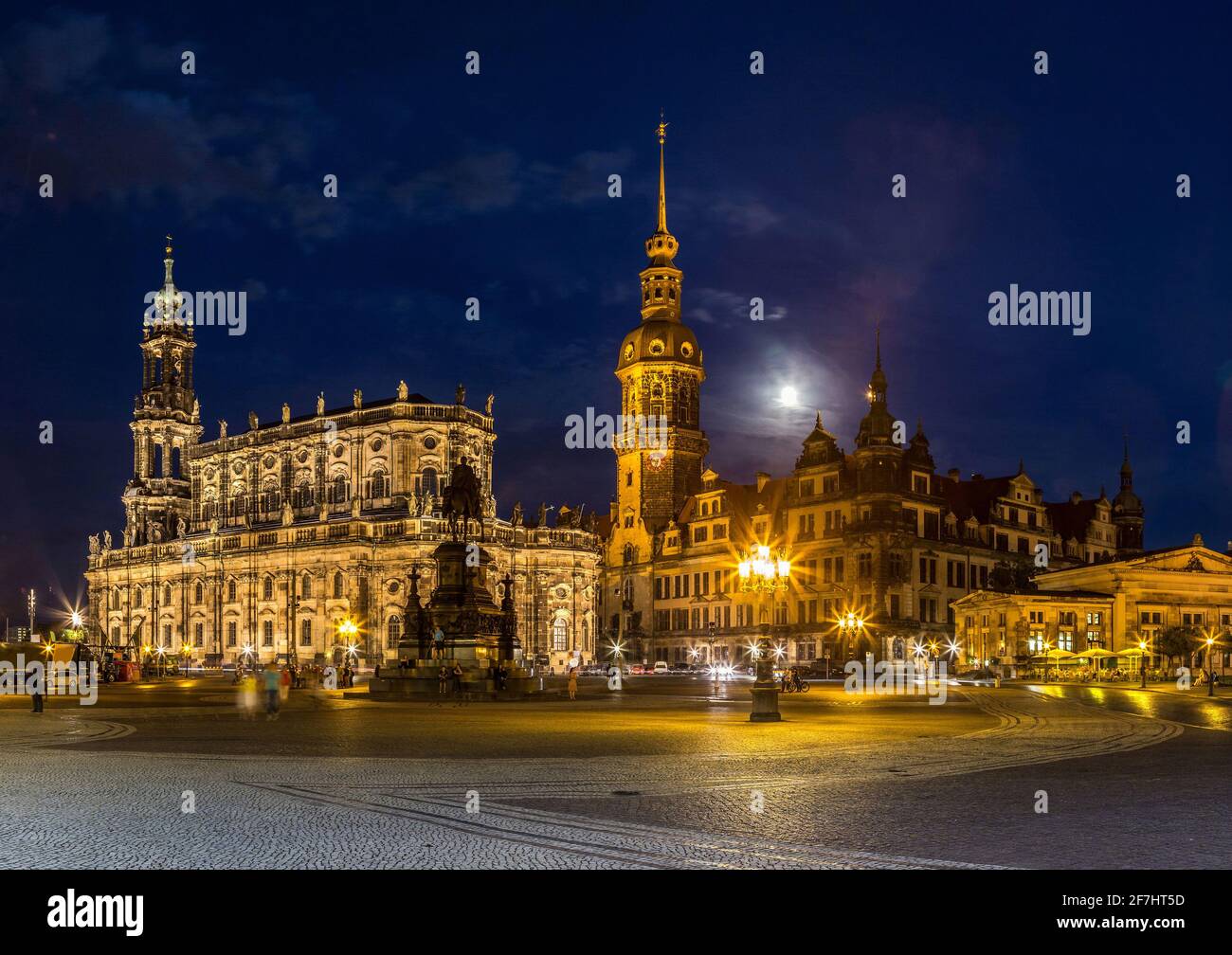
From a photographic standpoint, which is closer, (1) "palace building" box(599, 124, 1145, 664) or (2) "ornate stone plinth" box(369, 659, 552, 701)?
(2) "ornate stone plinth" box(369, 659, 552, 701)

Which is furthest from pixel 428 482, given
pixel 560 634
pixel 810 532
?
pixel 810 532

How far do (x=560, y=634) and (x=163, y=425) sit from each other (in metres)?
53.3

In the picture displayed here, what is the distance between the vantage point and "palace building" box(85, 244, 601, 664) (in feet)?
336

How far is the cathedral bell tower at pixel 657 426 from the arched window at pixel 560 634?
850cm

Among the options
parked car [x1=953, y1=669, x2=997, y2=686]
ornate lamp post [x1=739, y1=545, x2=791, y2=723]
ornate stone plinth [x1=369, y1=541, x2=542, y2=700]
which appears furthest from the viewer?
parked car [x1=953, y1=669, x2=997, y2=686]

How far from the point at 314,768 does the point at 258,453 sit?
103636 mm

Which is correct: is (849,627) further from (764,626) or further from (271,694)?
(271,694)

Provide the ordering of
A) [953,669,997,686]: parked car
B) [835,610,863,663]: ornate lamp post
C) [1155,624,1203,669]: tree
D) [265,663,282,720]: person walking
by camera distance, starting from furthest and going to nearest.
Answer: [835,610,863,663]: ornate lamp post < [1155,624,1203,669]: tree < [953,669,997,686]: parked car < [265,663,282,720]: person walking

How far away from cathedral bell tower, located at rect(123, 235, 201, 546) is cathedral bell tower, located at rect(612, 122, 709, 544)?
48902 mm

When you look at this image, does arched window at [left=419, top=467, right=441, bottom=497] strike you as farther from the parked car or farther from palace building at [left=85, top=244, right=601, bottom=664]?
the parked car

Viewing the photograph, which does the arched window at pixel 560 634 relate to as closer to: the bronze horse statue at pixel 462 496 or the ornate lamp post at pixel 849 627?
the ornate lamp post at pixel 849 627

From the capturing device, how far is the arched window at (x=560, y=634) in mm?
108938

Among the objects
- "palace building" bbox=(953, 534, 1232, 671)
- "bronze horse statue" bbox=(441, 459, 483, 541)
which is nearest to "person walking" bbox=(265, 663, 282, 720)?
"bronze horse statue" bbox=(441, 459, 483, 541)

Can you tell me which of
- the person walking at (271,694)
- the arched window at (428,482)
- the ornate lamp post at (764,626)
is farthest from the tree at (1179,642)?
the arched window at (428,482)
